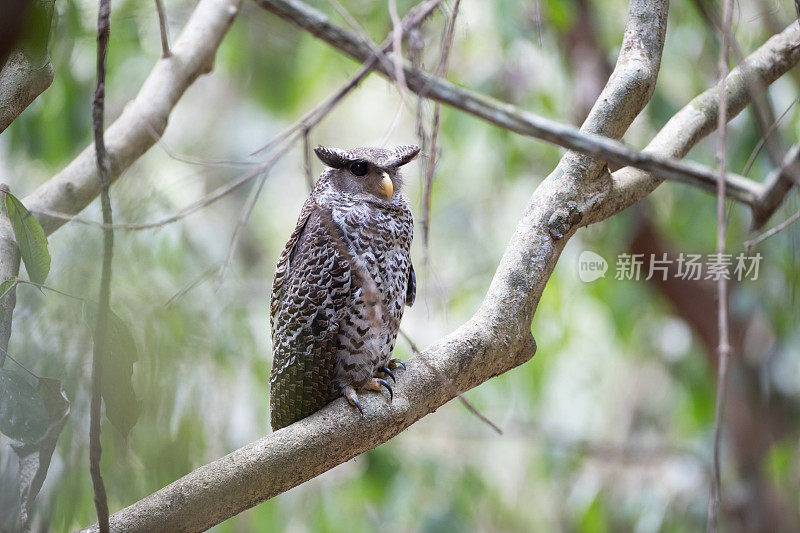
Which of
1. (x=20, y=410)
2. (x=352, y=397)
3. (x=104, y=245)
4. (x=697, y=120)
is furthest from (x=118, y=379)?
(x=697, y=120)

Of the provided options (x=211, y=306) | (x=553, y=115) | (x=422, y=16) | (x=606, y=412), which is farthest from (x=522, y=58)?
(x=606, y=412)

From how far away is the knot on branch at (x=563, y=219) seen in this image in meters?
2.02

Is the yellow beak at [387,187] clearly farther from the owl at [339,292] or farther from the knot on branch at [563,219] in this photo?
the knot on branch at [563,219]

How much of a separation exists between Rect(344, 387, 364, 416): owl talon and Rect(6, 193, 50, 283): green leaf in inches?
29.3

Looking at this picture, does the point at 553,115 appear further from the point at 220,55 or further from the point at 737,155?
the point at 220,55

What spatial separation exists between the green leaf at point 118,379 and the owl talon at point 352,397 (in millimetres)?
560

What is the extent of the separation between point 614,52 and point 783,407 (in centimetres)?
242

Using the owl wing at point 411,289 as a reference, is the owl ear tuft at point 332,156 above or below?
above

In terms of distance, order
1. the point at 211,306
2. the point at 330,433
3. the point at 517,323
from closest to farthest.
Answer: the point at 330,433, the point at 517,323, the point at 211,306

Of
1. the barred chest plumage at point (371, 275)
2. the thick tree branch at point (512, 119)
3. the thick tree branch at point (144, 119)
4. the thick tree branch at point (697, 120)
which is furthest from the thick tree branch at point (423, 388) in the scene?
the thick tree branch at point (144, 119)

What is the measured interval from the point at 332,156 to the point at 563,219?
2.21 feet

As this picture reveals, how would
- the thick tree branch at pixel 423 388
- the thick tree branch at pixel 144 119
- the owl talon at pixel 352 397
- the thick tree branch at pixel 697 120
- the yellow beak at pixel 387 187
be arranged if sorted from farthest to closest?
the thick tree branch at pixel 144 119 → the yellow beak at pixel 387 187 → the thick tree branch at pixel 697 120 → the owl talon at pixel 352 397 → the thick tree branch at pixel 423 388

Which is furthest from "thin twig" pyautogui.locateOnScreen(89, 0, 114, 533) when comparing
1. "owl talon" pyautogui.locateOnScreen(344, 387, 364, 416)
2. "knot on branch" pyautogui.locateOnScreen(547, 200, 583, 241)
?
"knot on branch" pyautogui.locateOnScreen(547, 200, 583, 241)

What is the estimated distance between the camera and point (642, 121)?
454cm
